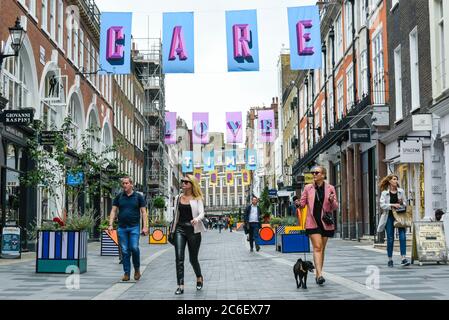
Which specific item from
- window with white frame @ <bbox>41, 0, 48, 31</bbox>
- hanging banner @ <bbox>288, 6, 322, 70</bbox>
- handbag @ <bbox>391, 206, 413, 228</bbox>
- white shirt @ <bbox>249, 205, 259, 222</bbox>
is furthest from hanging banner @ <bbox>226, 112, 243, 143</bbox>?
handbag @ <bbox>391, 206, 413, 228</bbox>

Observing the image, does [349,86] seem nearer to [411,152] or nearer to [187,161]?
[411,152]

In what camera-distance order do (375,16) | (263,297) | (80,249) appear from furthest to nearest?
(375,16) < (80,249) < (263,297)

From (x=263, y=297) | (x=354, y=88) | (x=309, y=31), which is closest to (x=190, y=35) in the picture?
(x=309, y=31)

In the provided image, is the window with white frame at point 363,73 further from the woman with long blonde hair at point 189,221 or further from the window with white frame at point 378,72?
the woman with long blonde hair at point 189,221

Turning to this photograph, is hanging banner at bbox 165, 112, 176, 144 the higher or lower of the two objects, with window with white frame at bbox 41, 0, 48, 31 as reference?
lower

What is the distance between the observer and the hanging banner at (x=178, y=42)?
22.2 meters

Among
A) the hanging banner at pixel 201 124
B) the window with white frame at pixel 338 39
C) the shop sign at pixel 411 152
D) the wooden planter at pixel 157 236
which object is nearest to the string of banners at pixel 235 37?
the shop sign at pixel 411 152

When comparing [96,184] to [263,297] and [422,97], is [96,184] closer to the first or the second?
[422,97]

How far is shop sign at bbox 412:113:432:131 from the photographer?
20000 mm

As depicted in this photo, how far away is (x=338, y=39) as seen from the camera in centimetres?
3700

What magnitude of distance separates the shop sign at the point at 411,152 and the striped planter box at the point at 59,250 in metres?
10.5

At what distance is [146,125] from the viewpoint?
68.9 meters

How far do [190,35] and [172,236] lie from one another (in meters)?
12.5

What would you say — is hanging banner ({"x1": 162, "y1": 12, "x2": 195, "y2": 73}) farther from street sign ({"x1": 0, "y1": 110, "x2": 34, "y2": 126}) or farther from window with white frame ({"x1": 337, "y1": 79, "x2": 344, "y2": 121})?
window with white frame ({"x1": 337, "y1": 79, "x2": 344, "y2": 121})
